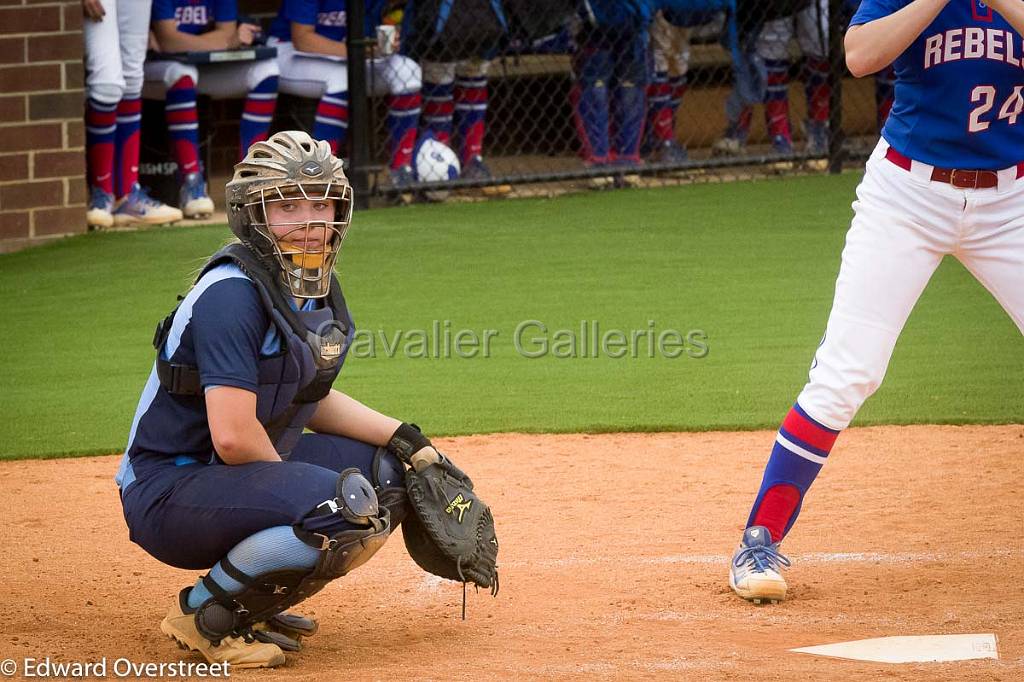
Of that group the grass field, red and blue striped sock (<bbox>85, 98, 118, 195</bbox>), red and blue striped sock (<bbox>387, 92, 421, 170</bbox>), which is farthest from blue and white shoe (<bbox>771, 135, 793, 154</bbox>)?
red and blue striped sock (<bbox>85, 98, 118, 195</bbox>)

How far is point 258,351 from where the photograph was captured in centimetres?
299

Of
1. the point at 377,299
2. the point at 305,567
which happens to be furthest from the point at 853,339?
the point at 377,299

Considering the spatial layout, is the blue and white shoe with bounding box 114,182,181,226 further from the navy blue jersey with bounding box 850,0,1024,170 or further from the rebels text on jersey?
the navy blue jersey with bounding box 850,0,1024,170

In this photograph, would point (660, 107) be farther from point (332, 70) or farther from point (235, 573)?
point (235, 573)

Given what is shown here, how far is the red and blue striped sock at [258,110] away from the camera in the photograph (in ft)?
30.2

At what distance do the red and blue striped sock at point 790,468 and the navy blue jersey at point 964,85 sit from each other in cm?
68

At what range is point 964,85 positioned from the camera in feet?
10.9

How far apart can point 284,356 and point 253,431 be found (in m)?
0.17

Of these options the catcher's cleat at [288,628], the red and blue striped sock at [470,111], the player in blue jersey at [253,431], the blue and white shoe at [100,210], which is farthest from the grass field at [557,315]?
the player in blue jersey at [253,431]

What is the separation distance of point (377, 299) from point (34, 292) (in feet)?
5.81

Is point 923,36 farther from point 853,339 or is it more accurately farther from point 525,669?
point 525,669

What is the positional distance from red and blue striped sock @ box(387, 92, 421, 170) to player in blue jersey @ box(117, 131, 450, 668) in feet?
20.9

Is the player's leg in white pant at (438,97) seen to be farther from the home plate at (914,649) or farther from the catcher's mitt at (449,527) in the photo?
the home plate at (914,649)

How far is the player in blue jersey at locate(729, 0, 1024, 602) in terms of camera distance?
332 cm
